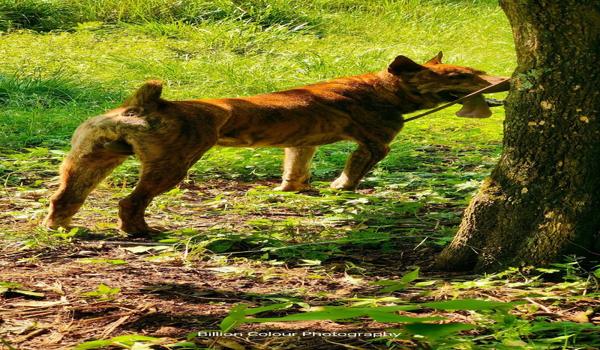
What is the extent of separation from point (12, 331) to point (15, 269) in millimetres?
1003

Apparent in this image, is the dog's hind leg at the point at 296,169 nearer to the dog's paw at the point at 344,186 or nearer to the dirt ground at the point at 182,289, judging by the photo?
the dog's paw at the point at 344,186

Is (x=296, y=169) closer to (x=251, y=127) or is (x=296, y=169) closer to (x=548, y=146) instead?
(x=251, y=127)

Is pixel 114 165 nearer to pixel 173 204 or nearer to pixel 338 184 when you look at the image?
pixel 173 204

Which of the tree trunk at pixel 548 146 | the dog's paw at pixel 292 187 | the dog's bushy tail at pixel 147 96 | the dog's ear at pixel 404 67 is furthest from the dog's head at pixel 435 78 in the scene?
the tree trunk at pixel 548 146

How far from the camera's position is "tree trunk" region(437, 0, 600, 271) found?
361 cm

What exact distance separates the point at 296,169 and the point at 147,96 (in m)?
1.58

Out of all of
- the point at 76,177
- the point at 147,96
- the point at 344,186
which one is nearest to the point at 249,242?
the point at 147,96

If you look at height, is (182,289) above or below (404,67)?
below

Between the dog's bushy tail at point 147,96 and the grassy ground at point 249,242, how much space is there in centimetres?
64

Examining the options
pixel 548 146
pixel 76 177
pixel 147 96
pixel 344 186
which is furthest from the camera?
pixel 344 186

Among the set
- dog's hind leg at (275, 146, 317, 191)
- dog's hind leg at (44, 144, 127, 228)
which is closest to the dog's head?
dog's hind leg at (275, 146, 317, 191)

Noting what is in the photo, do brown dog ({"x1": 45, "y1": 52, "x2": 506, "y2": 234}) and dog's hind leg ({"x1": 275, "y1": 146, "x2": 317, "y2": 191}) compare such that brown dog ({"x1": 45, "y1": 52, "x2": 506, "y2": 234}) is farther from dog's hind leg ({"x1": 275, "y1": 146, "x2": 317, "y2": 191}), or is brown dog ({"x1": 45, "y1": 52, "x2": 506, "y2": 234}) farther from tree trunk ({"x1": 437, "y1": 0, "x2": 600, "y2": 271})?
tree trunk ({"x1": 437, "y1": 0, "x2": 600, "y2": 271})

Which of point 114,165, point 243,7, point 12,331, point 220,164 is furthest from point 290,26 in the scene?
point 12,331

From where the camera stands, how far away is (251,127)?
209 inches
